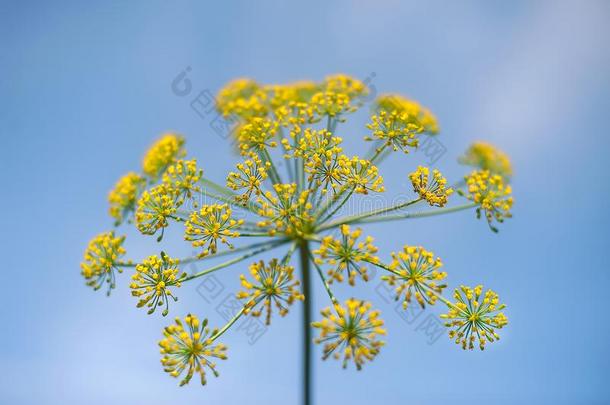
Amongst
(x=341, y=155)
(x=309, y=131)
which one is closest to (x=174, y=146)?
(x=309, y=131)

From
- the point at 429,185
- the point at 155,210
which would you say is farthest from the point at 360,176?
the point at 155,210

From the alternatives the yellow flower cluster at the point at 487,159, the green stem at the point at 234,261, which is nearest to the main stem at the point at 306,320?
the green stem at the point at 234,261

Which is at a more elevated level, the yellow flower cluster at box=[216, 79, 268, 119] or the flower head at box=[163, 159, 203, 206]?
the yellow flower cluster at box=[216, 79, 268, 119]

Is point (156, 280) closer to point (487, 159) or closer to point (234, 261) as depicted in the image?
point (234, 261)

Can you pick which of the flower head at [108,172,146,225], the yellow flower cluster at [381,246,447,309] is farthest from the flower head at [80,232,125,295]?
the yellow flower cluster at [381,246,447,309]

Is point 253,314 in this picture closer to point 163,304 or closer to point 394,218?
point 163,304

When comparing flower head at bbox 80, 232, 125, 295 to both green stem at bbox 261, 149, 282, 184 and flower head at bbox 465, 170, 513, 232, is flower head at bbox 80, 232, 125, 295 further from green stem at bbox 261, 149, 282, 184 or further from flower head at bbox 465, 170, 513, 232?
flower head at bbox 465, 170, 513, 232
